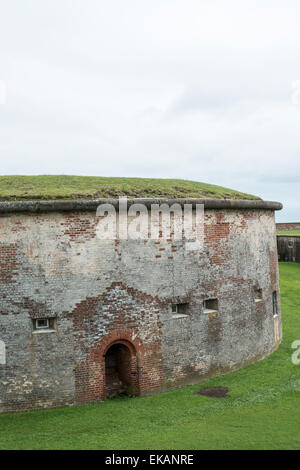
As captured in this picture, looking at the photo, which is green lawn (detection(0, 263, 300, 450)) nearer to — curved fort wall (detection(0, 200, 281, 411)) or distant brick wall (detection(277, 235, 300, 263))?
curved fort wall (detection(0, 200, 281, 411))

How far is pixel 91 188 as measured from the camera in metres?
11.0

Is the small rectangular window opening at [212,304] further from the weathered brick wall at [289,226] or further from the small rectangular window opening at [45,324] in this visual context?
the weathered brick wall at [289,226]

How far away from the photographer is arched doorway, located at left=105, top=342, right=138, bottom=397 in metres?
9.96

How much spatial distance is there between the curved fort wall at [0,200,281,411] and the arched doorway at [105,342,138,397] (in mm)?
26

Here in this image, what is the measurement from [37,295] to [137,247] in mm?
2167

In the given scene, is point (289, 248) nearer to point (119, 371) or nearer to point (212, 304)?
point (212, 304)

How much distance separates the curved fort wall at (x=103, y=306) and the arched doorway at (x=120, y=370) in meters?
0.03

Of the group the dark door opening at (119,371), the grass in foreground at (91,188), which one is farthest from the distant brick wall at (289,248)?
the dark door opening at (119,371)

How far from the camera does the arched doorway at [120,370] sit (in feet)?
32.7

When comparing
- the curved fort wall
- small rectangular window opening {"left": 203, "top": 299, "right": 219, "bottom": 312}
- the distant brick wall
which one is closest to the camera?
the curved fort wall

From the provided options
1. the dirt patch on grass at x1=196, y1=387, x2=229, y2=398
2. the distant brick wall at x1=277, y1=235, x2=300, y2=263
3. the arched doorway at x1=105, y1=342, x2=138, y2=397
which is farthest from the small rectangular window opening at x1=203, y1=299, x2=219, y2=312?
the distant brick wall at x1=277, y1=235, x2=300, y2=263

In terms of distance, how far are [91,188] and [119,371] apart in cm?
395
